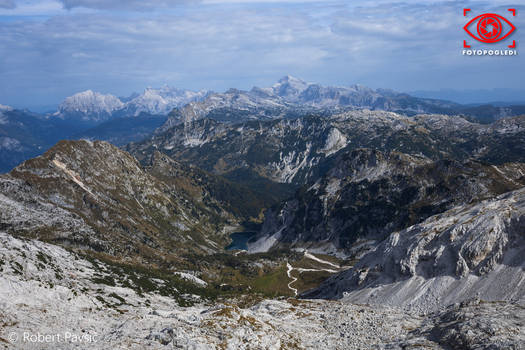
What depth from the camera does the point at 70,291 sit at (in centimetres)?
9475

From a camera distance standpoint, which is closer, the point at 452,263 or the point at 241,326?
the point at 241,326

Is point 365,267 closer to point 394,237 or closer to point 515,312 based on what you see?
point 394,237

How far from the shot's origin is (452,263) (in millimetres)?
120812

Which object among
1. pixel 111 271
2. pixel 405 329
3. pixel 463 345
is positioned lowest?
pixel 111 271

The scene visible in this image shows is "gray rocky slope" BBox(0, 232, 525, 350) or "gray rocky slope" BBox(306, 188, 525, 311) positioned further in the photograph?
"gray rocky slope" BBox(306, 188, 525, 311)

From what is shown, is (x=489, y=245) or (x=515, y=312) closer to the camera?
(x=515, y=312)

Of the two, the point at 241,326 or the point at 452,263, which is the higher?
the point at 241,326

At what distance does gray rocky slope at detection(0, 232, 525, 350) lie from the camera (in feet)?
210

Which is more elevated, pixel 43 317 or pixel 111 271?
pixel 43 317

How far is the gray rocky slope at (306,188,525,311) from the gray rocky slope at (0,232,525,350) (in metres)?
25.3

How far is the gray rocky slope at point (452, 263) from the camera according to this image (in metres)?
108

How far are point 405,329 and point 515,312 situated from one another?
20.7m

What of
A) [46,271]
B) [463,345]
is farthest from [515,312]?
[46,271]

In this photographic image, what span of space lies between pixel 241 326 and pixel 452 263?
80657 millimetres
